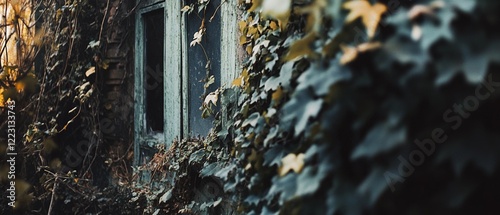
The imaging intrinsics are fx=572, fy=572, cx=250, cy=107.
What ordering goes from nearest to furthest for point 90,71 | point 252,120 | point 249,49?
point 252,120 → point 249,49 → point 90,71

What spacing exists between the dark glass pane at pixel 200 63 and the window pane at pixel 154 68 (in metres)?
0.63

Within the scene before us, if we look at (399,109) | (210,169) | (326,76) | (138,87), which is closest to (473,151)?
(399,109)

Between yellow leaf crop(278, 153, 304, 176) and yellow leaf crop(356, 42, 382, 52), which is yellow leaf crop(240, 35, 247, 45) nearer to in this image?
yellow leaf crop(278, 153, 304, 176)

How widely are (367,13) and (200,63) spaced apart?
267cm

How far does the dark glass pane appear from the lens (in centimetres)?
398

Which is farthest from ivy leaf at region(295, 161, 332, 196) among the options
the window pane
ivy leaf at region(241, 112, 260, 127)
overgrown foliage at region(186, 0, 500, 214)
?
the window pane

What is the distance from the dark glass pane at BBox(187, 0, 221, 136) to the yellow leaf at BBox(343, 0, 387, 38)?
7.52 feet

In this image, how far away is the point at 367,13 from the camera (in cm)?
168

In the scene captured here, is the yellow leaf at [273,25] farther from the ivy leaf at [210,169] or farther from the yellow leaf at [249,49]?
the ivy leaf at [210,169]

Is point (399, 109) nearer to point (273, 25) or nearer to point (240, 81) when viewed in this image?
point (273, 25)

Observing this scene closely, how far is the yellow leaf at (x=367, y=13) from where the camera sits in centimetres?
167

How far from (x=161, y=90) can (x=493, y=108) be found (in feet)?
11.8

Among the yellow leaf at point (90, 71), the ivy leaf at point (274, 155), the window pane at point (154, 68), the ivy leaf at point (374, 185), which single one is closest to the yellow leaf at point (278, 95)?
the ivy leaf at point (274, 155)

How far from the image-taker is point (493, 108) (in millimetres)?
1703
